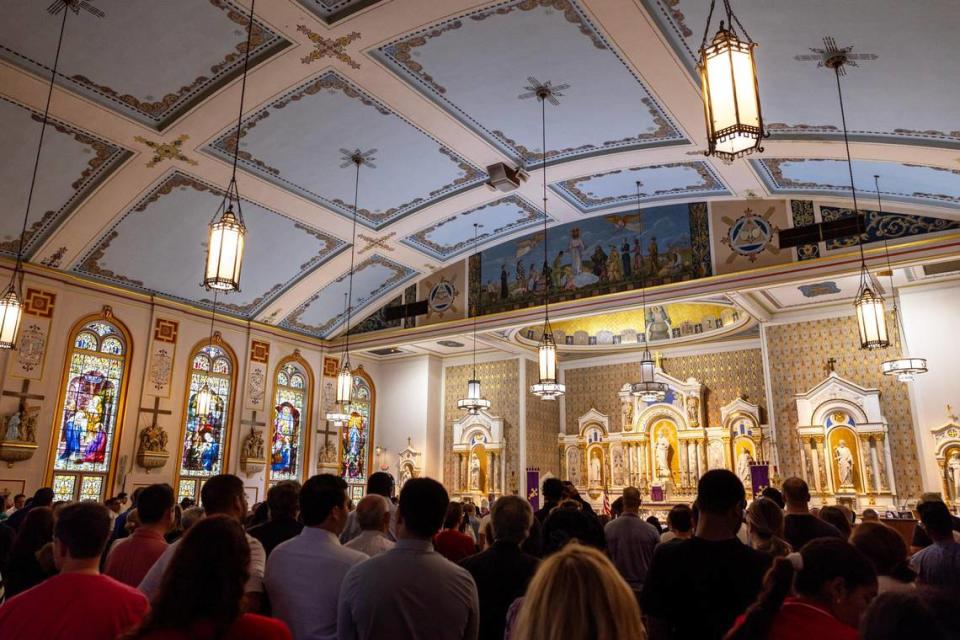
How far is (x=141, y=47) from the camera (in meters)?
8.64

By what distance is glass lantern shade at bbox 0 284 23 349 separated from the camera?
8391 mm

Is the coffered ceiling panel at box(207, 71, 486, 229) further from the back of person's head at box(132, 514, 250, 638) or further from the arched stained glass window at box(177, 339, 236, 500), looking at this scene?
the back of person's head at box(132, 514, 250, 638)

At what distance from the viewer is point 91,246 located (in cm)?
1238

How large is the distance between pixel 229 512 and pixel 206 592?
1632 mm

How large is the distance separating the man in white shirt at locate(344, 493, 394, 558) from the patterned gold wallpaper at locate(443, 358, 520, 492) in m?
15.3

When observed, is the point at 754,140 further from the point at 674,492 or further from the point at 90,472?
the point at 674,492

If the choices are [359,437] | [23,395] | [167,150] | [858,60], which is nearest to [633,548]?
[858,60]

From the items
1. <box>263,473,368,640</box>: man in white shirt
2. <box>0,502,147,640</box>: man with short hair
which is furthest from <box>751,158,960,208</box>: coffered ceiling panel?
<box>0,502,147,640</box>: man with short hair

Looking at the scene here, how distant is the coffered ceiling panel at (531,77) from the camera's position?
8.41 m

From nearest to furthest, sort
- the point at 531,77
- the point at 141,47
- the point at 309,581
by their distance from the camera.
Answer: the point at 309,581 → the point at 141,47 → the point at 531,77

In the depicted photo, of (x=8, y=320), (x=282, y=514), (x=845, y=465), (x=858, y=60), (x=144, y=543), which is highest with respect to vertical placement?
(x=858, y=60)

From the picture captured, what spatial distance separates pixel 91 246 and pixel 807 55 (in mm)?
11850

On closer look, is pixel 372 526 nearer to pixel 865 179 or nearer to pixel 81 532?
pixel 81 532

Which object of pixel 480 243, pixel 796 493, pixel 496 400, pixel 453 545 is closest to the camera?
pixel 796 493
